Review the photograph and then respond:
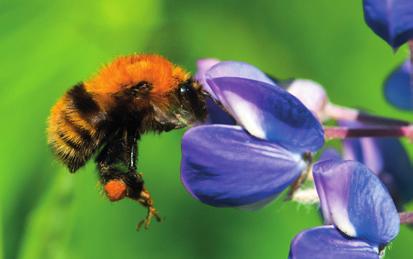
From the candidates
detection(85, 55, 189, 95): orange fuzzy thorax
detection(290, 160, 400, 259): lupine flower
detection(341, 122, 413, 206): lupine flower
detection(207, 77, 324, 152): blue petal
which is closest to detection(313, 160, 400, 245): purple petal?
detection(290, 160, 400, 259): lupine flower

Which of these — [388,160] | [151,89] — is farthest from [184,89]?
[388,160]

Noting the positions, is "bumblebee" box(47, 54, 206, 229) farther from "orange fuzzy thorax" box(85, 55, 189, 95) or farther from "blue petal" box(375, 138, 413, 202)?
"blue petal" box(375, 138, 413, 202)

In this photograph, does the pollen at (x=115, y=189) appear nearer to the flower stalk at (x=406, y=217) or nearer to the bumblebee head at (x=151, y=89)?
the bumblebee head at (x=151, y=89)

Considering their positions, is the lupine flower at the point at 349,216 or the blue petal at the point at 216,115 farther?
the blue petal at the point at 216,115

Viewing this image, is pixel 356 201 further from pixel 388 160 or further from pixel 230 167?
pixel 388 160

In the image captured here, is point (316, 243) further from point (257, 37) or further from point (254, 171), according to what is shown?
point (257, 37)

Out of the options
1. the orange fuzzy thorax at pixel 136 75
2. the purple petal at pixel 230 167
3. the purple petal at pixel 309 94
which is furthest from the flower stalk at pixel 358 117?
the orange fuzzy thorax at pixel 136 75
